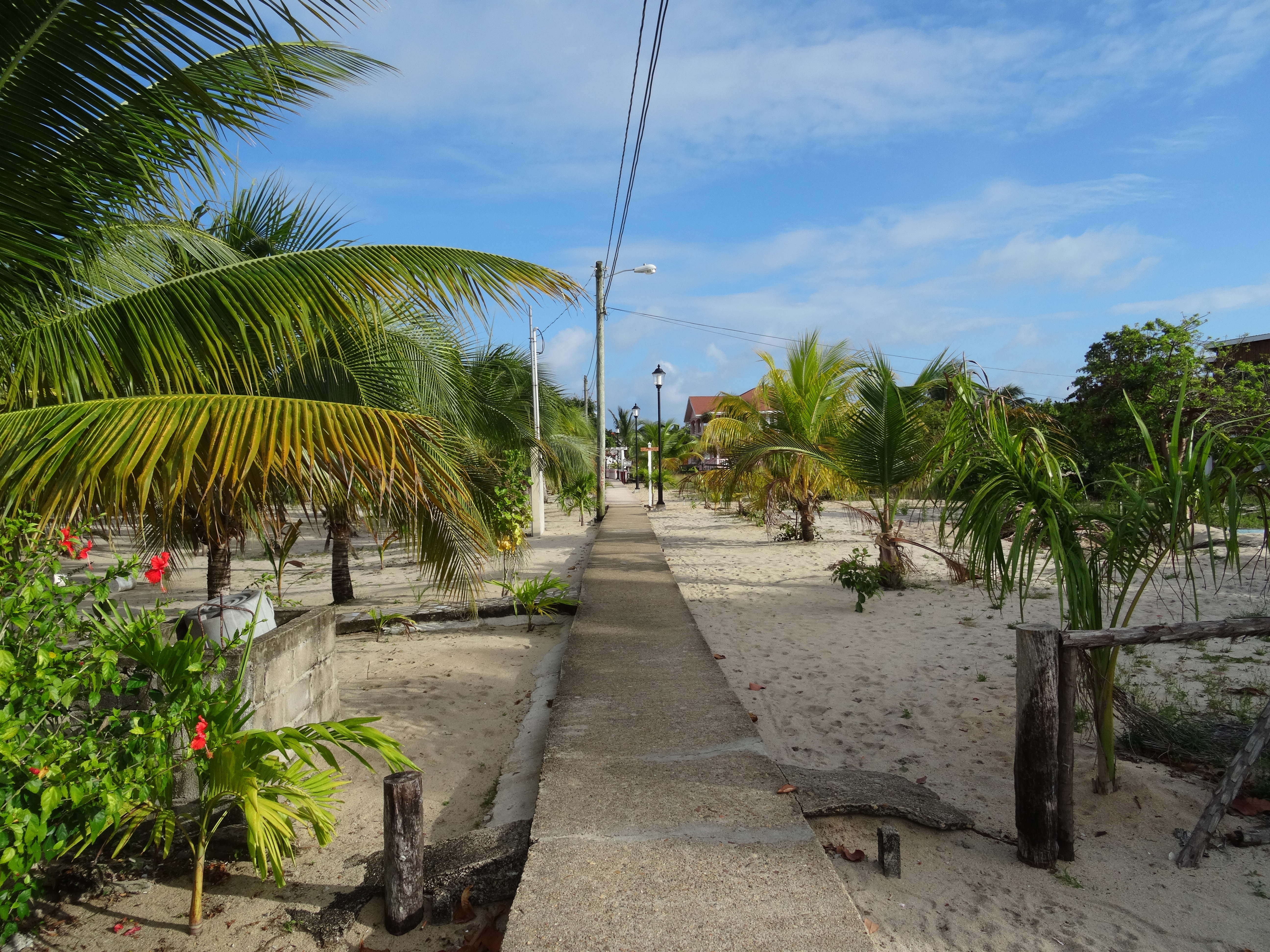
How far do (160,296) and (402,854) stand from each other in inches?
100

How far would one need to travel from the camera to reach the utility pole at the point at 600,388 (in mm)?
19641

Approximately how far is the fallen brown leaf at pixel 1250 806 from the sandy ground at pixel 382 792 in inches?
135

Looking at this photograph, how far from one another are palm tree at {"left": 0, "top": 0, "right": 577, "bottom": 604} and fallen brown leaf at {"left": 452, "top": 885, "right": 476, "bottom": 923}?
1.59 metres

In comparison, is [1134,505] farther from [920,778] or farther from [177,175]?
[177,175]

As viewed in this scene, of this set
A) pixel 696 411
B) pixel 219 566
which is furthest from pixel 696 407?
pixel 219 566

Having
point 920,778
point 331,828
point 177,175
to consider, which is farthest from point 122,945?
point 920,778

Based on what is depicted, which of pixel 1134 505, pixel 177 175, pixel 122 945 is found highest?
pixel 177 175

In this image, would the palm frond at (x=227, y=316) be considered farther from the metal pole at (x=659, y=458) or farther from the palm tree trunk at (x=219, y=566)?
the metal pole at (x=659, y=458)

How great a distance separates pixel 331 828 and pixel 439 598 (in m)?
5.59

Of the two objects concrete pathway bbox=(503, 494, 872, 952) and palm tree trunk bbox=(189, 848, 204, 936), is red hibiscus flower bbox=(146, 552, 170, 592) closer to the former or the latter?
palm tree trunk bbox=(189, 848, 204, 936)

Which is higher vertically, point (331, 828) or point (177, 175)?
point (177, 175)

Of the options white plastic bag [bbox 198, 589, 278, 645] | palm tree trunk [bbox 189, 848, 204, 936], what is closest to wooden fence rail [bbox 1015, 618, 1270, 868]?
palm tree trunk [bbox 189, 848, 204, 936]

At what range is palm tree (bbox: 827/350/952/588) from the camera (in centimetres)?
869

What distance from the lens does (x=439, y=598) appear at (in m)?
8.55
